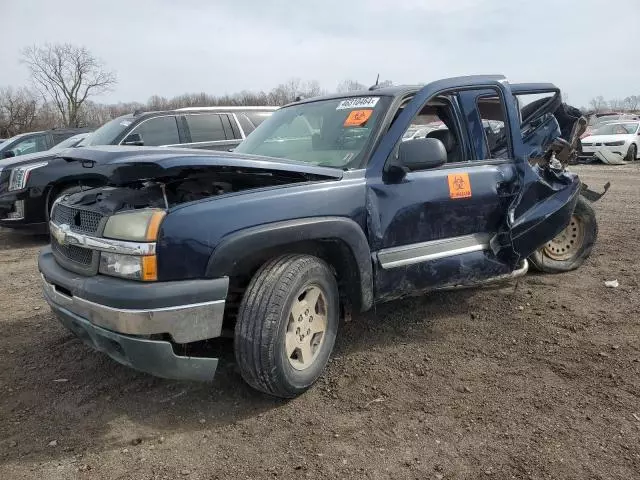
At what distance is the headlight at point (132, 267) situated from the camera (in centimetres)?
247

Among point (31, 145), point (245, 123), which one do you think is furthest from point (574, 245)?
point (31, 145)

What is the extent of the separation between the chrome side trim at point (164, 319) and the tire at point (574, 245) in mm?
3784

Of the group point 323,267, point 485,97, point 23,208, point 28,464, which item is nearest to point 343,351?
point 323,267

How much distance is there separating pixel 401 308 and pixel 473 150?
4.67ft

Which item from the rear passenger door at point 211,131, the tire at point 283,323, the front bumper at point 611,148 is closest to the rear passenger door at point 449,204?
the tire at point 283,323

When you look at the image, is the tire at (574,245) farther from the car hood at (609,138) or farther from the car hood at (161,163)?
the car hood at (609,138)

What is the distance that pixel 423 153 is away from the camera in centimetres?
315

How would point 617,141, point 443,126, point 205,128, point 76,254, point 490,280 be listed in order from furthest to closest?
point 617,141 < point 205,128 < point 443,126 < point 490,280 < point 76,254

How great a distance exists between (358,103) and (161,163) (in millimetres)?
1697

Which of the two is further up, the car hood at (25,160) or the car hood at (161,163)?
the car hood at (161,163)

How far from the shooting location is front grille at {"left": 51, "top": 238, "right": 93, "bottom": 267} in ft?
9.00

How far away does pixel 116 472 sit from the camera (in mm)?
2385

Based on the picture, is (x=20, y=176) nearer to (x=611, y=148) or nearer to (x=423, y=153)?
(x=423, y=153)

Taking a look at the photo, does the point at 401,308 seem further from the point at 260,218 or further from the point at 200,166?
the point at 200,166
